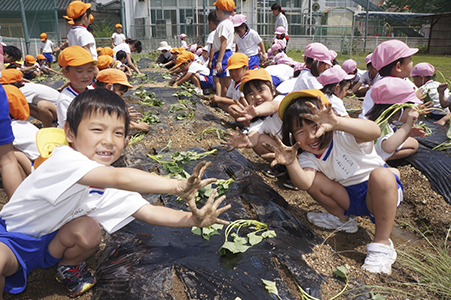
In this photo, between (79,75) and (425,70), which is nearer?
(79,75)

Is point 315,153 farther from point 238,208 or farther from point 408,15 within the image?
point 408,15

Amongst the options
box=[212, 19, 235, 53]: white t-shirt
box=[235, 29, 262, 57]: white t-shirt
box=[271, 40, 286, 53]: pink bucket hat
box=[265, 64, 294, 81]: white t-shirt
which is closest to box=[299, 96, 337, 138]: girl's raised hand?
box=[265, 64, 294, 81]: white t-shirt

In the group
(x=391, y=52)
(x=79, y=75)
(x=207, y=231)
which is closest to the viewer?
(x=207, y=231)

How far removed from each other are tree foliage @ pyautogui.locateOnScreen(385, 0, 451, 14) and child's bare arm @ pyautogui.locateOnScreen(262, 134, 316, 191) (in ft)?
103

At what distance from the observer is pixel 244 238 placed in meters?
2.10

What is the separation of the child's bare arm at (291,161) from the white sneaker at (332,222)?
0.43 metres

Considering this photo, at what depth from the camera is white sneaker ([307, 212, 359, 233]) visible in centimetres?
271

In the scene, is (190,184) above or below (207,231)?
above

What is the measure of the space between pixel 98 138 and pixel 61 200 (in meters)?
0.36

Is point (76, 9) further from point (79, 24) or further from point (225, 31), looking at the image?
point (225, 31)

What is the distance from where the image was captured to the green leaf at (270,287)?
5.55 ft

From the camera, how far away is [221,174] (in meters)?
3.15

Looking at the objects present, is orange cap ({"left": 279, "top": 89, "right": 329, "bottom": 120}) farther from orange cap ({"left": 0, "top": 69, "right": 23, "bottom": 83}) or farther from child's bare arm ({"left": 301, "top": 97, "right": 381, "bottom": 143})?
orange cap ({"left": 0, "top": 69, "right": 23, "bottom": 83})

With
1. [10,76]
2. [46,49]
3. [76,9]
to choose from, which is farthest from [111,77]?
[46,49]
